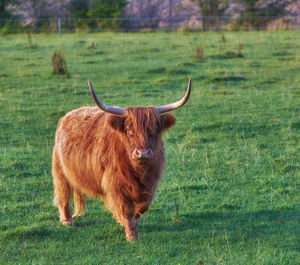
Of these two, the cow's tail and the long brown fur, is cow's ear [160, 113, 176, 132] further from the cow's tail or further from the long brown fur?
the cow's tail

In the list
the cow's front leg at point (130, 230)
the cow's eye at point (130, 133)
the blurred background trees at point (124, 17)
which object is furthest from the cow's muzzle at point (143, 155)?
the blurred background trees at point (124, 17)

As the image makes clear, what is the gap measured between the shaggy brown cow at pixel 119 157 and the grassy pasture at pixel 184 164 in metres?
0.31

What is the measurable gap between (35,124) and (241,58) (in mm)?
8499

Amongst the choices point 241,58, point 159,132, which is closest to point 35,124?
point 159,132

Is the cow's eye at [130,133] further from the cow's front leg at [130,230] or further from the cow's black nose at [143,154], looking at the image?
the cow's front leg at [130,230]

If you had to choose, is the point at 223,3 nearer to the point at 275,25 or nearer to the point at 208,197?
the point at 275,25

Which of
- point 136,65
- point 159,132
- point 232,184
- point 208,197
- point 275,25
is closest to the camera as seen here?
point 159,132

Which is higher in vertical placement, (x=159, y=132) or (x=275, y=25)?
(x=159, y=132)

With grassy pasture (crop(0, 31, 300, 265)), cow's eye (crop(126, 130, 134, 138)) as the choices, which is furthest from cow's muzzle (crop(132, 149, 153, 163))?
grassy pasture (crop(0, 31, 300, 265))

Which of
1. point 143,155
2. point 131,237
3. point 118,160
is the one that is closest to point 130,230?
point 131,237

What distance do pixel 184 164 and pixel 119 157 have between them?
2.31 meters

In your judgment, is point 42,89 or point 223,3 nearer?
point 42,89

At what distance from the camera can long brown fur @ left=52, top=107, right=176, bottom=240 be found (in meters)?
4.83

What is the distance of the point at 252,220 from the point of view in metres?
5.34
